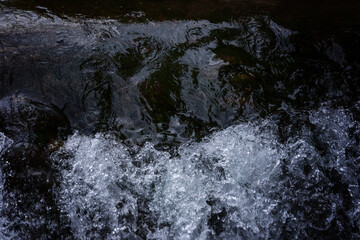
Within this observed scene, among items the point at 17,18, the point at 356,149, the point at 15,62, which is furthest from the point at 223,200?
the point at 17,18

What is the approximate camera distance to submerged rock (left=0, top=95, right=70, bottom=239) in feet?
8.98

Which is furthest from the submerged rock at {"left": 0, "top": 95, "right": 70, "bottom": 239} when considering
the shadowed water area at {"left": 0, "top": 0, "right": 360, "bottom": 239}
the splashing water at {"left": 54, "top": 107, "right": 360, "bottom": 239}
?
the splashing water at {"left": 54, "top": 107, "right": 360, "bottom": 239}

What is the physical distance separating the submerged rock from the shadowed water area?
0.01 m

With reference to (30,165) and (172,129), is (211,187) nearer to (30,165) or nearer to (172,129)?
(172,129)

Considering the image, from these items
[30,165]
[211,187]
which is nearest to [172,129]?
[211,187]

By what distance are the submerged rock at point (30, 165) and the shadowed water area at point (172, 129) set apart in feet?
0.03

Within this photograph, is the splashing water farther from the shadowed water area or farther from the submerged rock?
the submerged rock

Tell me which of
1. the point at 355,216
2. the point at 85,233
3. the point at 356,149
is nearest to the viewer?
the point at 85,233

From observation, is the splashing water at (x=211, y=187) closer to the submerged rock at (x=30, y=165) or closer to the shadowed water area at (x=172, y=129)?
the shadowed water area at (x=172, y=129)

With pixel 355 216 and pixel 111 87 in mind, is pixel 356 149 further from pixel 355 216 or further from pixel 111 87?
pixel 111 87

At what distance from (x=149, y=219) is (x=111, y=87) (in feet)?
4.74

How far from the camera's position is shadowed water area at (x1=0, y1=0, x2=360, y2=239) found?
279cm

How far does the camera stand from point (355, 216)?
9.53 ft

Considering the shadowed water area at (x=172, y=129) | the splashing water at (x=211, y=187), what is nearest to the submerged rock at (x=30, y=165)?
the shadowed water area at (x=172, y=129)
